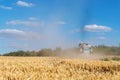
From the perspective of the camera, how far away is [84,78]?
477 inches

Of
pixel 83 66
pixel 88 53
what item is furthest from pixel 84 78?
pixel 88 53

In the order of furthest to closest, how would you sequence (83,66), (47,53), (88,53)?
(47,53) < (88,53) < (83,66)

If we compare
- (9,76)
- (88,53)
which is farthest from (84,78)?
(88,53)

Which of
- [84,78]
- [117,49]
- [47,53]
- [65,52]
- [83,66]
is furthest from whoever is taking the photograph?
[117,49]

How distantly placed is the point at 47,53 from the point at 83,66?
67832 mm

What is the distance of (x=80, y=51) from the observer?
6844cm

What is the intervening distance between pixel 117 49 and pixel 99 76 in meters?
89.9

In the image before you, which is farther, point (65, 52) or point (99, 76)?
point (65, 52)

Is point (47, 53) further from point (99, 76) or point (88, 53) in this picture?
point (99, 76)

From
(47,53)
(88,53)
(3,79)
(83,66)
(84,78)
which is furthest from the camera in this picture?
(47,53)

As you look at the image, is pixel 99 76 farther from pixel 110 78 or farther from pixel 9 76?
pixel 9 76

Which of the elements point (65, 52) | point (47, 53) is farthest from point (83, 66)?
point (47, 53)

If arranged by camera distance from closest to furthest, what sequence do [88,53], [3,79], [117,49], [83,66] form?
[3,79] < [83,66] < [88,53] < [117,49]

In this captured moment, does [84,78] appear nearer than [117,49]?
Yes
